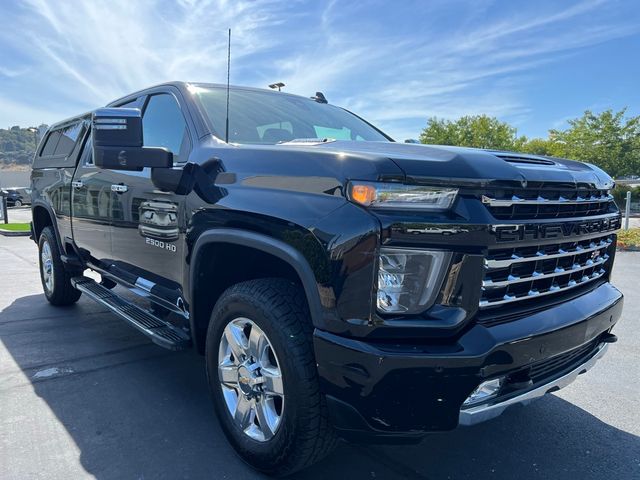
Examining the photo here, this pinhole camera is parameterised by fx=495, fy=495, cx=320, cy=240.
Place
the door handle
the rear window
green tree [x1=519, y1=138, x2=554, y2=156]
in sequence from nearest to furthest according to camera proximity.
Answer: the door handle < the rear window < green tree [x1=519, y1=138, x2=554, y2=156]

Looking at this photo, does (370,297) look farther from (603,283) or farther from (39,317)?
(39,317)

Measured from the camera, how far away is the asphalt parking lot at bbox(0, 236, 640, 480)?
245 centimetres

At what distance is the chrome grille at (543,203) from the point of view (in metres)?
1.96

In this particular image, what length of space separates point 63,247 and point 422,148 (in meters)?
4.27

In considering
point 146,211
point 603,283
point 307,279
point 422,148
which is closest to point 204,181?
point 146,211

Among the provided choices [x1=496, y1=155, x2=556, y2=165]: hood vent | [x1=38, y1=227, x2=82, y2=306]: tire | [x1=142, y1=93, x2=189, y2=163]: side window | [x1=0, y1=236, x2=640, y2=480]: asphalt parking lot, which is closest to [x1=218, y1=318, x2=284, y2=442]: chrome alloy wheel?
[x1=0, y1=236, x2=640, y2=480]: asphalt parking lot

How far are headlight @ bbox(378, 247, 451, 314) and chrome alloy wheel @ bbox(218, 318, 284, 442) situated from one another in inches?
24.4

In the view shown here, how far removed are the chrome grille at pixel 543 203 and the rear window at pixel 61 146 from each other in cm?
413

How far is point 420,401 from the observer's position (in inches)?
71.8

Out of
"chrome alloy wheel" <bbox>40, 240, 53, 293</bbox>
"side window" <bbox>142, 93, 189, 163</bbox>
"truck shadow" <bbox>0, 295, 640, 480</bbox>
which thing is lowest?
"truck shadow" <bbox>0, 295, 640, 480</bbox>

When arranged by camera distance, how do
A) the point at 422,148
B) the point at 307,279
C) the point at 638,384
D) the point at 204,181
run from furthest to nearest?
the point at 638,384
the point at 204,181
the point at 422,148
the point at 307,279

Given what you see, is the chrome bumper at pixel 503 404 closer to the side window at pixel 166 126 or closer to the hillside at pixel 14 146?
the side window at pixel 166 126

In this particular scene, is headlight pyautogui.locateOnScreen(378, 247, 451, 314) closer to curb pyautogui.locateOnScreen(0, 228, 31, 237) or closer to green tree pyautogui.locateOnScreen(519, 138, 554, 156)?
curb pyautogui.locateOnScreen(0, 228, 31, 237)

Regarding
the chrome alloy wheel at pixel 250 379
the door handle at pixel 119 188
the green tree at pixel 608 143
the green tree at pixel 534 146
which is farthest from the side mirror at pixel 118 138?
the green tree at pixel 534 146
